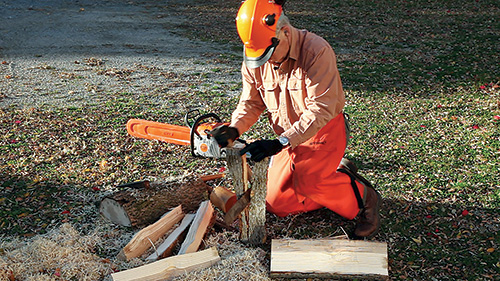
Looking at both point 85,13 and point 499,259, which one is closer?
point 499,259

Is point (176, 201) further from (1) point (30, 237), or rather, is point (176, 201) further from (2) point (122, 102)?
(2) point (122, 102)

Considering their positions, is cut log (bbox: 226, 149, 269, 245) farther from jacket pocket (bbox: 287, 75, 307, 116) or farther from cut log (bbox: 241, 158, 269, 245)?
jacket pocket (bbox: 287, 75, 307, 116)

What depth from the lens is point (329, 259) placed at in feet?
10.8

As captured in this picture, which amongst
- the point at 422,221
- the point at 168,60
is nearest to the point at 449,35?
the point at 168,60

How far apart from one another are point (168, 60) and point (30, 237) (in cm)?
513

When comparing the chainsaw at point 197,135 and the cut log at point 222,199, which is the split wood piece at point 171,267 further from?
the chainsaw at point 197,135

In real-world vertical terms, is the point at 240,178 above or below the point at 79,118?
above

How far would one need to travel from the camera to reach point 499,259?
3.49m

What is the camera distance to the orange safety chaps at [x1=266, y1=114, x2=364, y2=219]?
3.53 m

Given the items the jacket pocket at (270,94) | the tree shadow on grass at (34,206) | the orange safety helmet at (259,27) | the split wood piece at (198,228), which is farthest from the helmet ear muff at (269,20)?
the tree shadow on grass at (34,206)

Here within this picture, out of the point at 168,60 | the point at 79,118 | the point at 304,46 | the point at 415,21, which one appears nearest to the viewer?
the point at 304,46

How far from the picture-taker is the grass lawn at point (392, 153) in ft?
12.5

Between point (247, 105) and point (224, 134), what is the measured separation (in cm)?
42

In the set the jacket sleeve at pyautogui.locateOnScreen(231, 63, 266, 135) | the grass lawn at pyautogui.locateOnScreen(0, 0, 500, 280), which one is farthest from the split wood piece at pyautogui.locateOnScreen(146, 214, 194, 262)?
the jacket sleeve at pyautogui.locateOnScreen(231, 63, 266, 135)
